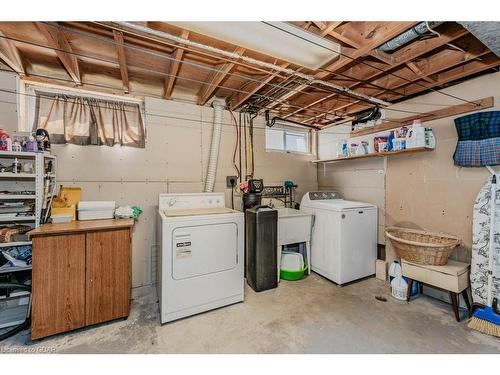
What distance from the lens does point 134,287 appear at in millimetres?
2820

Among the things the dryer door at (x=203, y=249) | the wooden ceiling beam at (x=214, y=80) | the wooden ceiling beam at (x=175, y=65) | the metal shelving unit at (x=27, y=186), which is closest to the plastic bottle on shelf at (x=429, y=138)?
the wooden ceiling beam at (x=214, y=80)

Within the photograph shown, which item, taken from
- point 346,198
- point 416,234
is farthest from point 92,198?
point 416,234

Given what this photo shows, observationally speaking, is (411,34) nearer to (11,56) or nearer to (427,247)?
(427,247)

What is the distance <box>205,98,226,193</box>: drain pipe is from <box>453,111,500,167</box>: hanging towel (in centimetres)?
284

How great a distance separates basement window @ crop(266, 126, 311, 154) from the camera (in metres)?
4.00

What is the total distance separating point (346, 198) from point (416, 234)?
3.92 feet

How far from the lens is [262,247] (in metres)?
2.83

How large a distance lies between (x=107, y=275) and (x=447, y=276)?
3.34 metres

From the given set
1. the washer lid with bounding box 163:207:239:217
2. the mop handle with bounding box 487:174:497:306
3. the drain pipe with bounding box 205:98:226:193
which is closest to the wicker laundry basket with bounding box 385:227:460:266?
the mop handle with bounding box 487:174:497:306

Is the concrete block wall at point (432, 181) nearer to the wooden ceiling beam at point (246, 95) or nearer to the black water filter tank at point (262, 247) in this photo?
the black water filter tank at point (262, 247)

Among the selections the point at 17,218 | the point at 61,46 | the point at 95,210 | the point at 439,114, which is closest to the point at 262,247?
the point at 95,210

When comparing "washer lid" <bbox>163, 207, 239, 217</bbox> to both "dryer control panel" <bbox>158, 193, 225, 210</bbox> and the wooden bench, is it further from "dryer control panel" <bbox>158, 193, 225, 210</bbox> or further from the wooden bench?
the wooden bench

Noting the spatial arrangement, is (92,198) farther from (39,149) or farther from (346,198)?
(346,198)

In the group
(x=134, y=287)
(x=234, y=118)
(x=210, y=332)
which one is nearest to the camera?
(x=210, y=332)
